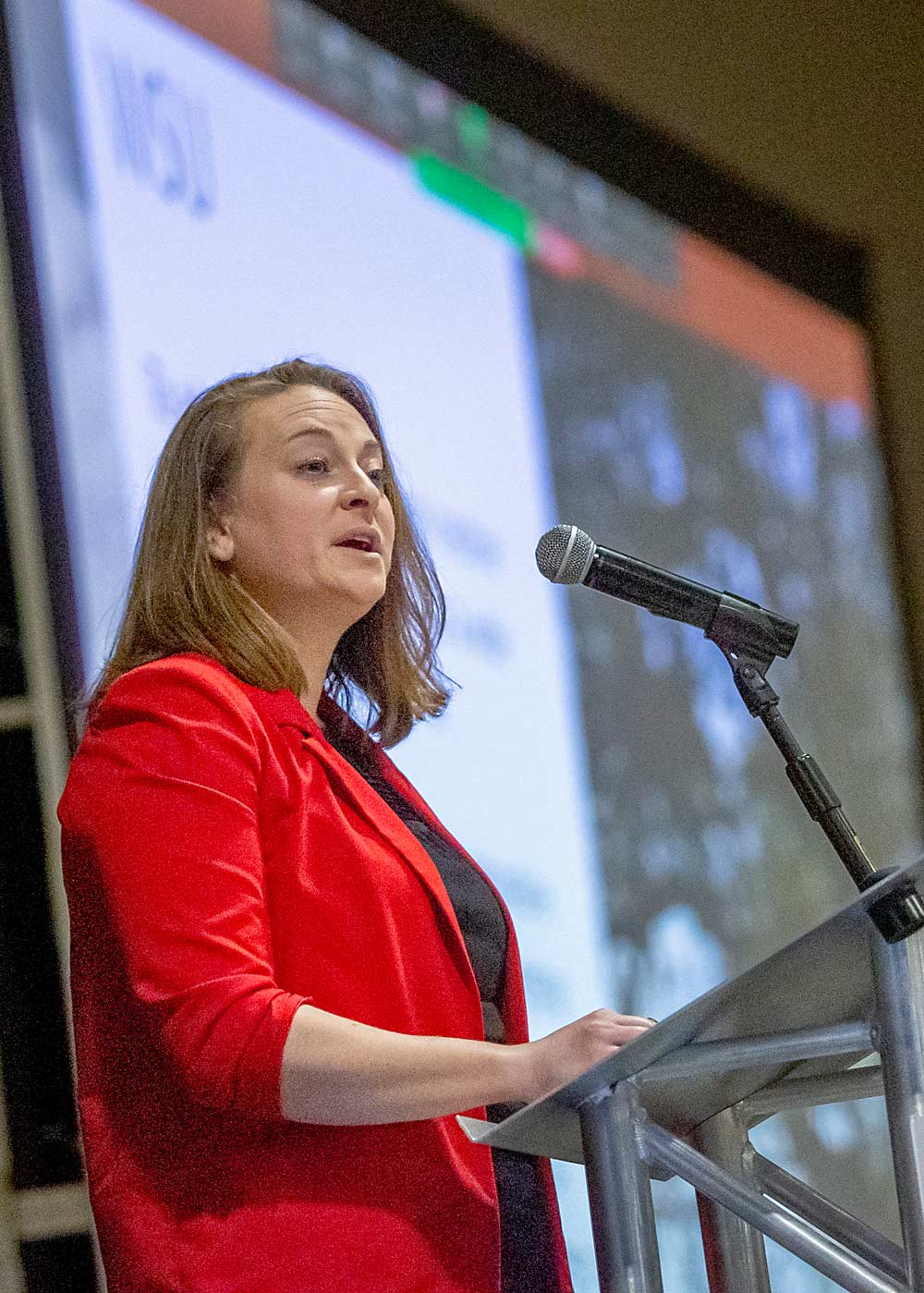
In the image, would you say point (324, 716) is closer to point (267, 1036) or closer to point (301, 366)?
point (301, 366)

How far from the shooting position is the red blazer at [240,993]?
1.18 m

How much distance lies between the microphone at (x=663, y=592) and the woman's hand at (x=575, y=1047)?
34 cm

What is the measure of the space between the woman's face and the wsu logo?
81 centimetres

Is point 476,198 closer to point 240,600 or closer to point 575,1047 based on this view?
point 240,600

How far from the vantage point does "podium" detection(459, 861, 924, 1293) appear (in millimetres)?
997

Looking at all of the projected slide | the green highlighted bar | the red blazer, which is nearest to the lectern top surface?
the red blazer

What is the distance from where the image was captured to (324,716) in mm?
1671

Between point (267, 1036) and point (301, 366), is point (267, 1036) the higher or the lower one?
the lower one

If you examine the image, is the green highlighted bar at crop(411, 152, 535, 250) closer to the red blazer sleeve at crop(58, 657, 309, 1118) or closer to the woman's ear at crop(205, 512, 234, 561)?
the woman's ear at crop(205, 512, 234, 561)

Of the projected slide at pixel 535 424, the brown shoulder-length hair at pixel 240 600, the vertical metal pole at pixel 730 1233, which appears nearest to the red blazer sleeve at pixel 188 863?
the brown shoulder-length hair at pixel 240 600

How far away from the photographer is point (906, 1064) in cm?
100

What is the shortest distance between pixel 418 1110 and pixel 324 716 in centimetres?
58

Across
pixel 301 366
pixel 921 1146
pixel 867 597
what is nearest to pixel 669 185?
pixel 867 597

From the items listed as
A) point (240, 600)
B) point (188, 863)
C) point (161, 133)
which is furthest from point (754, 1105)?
point (161, 133)
